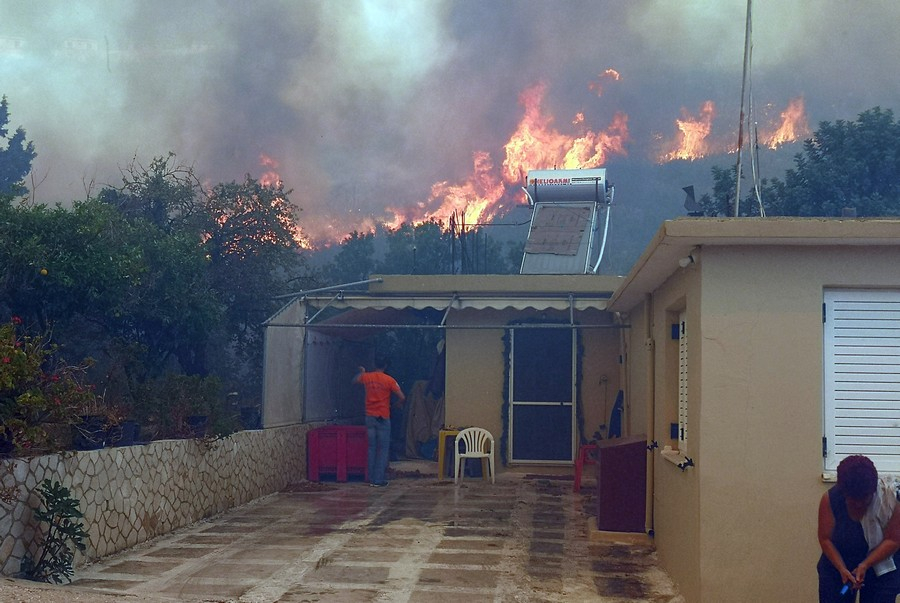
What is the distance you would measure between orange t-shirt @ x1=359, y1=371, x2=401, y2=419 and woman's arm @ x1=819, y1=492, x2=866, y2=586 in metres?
8.33

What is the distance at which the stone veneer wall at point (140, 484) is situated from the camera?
6.44 m

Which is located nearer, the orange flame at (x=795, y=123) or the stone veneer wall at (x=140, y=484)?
the stone veneer wall at (x=140, y=484)

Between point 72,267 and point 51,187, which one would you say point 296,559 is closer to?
point 72,267

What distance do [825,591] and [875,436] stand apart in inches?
65.3

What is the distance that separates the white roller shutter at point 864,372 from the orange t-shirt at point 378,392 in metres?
7.46

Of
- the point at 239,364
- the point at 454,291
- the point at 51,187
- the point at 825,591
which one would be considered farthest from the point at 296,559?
the point at 51,187

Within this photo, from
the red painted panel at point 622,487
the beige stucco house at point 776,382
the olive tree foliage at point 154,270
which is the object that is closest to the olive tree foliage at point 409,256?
the olive tree foliage at point 154,270

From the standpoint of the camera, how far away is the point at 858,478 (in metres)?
4.41

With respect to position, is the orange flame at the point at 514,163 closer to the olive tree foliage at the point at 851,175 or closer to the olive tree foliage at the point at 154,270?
the olive tree foliage at the point at 851,175

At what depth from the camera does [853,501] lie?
4527 millimetres

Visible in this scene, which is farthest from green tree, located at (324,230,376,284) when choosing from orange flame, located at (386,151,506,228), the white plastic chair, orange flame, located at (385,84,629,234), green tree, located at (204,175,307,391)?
the white plastic chair

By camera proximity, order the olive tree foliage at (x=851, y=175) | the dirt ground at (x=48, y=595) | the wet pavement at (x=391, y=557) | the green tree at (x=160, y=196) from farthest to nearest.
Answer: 1. the olive tree foliage at (x=851, y=175)
2. the green tree at (x=160, y=196)
3. the wet pavement at (x=391, y=557)
4. the dirt ground at (x=48, y=595)

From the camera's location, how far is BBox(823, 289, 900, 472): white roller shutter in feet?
19.3

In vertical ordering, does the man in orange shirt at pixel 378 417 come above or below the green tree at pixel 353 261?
below
